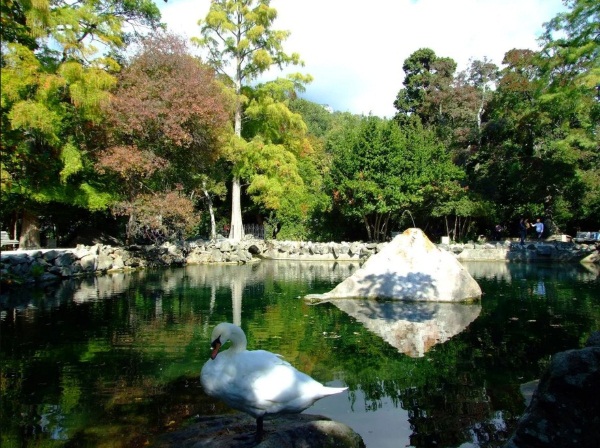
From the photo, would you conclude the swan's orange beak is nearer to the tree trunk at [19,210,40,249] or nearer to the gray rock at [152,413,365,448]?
the gray rock at [152,413,365,448]

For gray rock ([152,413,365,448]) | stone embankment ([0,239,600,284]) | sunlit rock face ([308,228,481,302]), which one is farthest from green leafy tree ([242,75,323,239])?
gray rock ([152,413,365,448])

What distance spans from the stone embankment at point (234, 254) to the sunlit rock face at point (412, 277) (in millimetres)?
8279

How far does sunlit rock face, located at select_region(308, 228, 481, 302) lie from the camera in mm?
11258

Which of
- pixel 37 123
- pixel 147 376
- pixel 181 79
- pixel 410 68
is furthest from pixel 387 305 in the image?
pixel 410 68

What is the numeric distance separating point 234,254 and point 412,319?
13.5 m

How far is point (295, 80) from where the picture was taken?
86.3 feet

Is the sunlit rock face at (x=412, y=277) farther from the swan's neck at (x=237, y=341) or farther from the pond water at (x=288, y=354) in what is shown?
the swan's neck at (x=237, y=341)

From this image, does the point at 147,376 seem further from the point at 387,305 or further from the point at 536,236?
the point at 536,236

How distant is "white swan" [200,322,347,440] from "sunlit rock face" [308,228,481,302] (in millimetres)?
7628

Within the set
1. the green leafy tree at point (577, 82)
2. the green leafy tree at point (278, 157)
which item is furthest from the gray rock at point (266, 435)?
the green leafy tree at point (278, 157)

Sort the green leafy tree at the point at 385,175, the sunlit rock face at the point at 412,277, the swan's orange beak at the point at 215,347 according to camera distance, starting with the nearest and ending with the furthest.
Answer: the swan's orange beak at the point at 215,347 < the sunlit rock face at the point at 412,277 < the green leafy tree at the point at 385,175

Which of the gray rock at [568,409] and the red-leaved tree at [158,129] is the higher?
the red-leaved tree at [158,129]

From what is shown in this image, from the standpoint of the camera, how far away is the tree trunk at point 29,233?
A: 1897 cm

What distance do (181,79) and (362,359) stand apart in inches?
559
